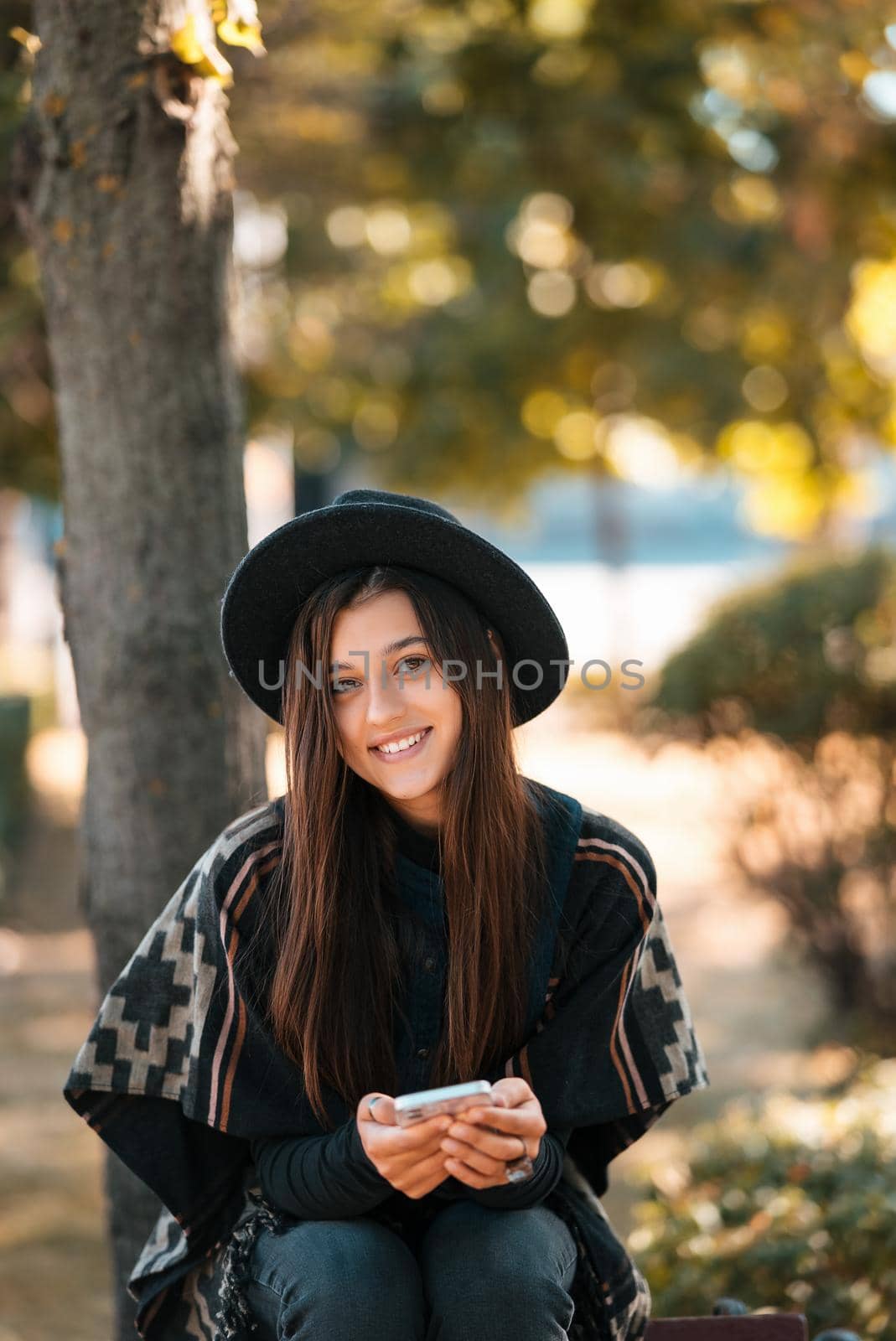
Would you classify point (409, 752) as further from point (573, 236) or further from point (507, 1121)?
point (573, 236)

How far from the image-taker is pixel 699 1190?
3.72 metres

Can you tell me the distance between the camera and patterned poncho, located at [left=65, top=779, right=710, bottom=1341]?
227 centimetres

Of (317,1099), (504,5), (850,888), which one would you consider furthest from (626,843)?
(504,5)

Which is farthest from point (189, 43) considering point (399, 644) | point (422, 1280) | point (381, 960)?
point (422, 1280)

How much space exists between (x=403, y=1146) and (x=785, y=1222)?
1.58m

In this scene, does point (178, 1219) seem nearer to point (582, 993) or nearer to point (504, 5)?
point (582, 993)

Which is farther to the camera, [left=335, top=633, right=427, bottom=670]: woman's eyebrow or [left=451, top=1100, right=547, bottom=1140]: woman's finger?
[left=335, top=633, right=427, bottom=670]: woman's eyebrow

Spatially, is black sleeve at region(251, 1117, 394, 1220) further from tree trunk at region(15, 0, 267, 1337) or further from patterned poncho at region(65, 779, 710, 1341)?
tree trunk at region(15, 0, 267, 1337)

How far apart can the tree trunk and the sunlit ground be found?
535 millimetres

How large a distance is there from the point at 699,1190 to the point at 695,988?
3.33m

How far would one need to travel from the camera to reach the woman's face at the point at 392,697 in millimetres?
2299

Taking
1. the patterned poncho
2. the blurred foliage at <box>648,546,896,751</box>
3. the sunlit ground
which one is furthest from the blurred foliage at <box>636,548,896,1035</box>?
the patterned poncho

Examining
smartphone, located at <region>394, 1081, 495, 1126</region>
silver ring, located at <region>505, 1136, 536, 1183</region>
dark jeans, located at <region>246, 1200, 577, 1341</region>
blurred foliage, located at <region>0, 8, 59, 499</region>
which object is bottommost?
dark jeans, located at <region>246, 1200, 577, 1341</region>

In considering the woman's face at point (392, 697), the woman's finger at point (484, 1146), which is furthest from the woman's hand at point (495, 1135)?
the woman's face at point (392, 697)
